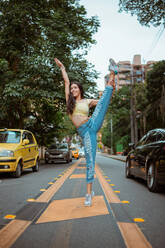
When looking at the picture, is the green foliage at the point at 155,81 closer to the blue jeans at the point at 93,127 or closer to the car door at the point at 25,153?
the car door at the point at 25,153

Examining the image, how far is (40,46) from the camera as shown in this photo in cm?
1525

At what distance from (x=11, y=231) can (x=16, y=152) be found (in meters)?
6.33

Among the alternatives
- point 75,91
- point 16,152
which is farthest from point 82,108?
point 16,152

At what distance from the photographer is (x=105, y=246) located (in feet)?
9.11

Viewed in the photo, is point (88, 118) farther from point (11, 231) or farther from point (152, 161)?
point (152, 161)

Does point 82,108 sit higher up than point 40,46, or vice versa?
point 40,46

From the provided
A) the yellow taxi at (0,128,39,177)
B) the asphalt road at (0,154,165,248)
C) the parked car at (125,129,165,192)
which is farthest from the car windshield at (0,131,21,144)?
the asphalt road at (0,154,165,248)

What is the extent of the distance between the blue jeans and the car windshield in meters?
6.08

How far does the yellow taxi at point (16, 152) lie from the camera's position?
9.08 metres

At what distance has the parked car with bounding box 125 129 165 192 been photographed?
5.94m

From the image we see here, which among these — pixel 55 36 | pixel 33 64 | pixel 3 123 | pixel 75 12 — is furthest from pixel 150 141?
pixel 3 123

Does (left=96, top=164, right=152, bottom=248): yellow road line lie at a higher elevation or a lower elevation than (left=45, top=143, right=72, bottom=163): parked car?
lower

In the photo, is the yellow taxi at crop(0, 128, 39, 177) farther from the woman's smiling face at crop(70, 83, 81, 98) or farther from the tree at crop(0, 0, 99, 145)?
the woman's smiling face at crop(70, 83, 81, 98)

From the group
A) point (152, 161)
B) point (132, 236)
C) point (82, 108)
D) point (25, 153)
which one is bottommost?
point (132, 236)
